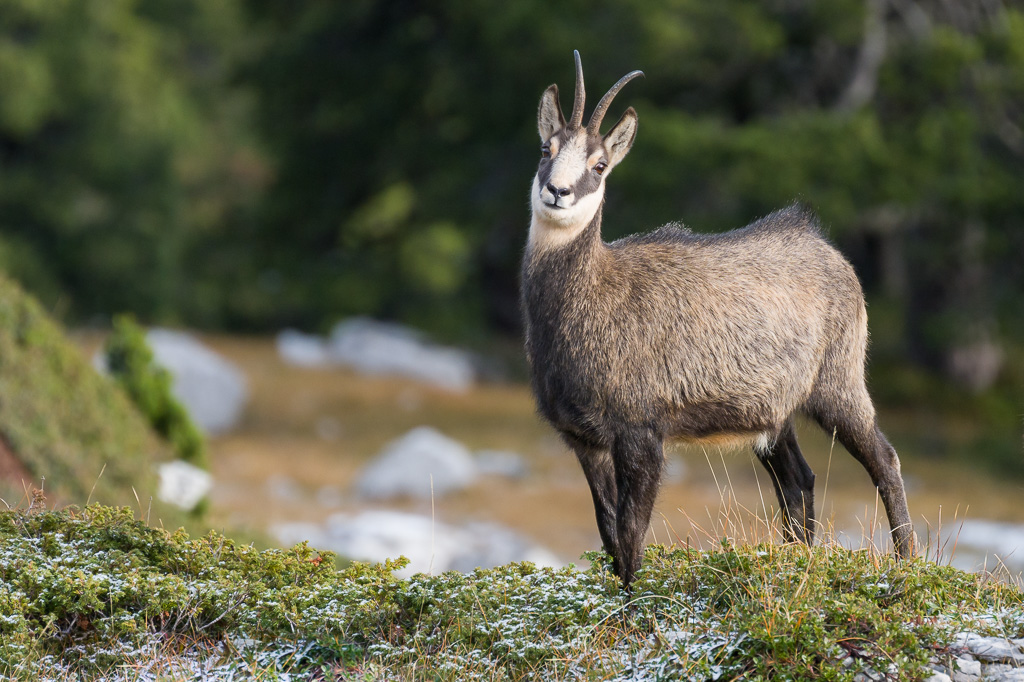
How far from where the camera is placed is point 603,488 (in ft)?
17.5

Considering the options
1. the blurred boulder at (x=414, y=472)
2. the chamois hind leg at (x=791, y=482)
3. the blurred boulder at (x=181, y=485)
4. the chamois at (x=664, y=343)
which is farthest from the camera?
the blurred boulder at (x=414, y=472)

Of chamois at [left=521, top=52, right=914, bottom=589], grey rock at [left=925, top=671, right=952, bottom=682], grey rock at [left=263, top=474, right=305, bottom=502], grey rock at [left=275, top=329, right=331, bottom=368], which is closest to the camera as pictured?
grey rock at [left=925, top=671, right=952, bottom=682]

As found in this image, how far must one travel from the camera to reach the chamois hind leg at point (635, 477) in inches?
196

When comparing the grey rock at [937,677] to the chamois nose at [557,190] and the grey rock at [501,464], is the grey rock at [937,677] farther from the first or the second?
the grey rock at [501,464]

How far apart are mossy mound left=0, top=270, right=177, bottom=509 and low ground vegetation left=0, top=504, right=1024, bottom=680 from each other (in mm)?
3230

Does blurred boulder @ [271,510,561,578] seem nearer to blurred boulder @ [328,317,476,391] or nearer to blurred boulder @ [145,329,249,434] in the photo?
blurred boulder @ [145,329,249,434]

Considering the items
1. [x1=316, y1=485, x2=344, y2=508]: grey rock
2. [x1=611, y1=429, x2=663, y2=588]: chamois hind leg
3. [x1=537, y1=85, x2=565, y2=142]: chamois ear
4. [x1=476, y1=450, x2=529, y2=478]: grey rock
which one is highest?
[x1=476, y1=450, x2=529, y2=478]: grey rock

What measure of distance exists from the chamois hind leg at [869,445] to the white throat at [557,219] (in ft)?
5.09

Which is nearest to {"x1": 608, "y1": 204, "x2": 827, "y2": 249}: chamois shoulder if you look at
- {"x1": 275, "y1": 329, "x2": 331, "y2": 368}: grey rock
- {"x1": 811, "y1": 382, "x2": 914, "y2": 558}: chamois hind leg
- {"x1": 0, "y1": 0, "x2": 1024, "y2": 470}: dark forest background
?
{"x1": 811, "y1": 382, "x2": 914, "y2": 558}: chamois hind leg

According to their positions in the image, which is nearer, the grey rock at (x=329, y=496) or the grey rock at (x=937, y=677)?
the grey rock at (x=937, y=677)

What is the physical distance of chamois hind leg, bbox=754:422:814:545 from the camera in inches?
228

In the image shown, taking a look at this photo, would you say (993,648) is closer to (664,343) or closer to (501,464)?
(664,343)

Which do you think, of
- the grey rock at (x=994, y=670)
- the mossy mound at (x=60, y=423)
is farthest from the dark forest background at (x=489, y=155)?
the grey rock at (x=994, y=670)

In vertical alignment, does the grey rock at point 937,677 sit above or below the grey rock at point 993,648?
below
